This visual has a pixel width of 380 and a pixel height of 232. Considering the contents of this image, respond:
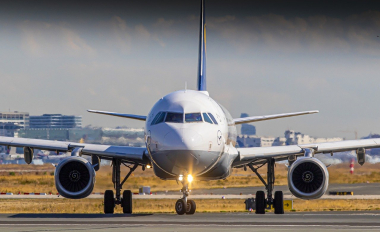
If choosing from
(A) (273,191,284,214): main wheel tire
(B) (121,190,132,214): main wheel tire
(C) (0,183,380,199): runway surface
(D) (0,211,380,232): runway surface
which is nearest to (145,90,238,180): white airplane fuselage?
(D) (0,211,380,232): runway surface

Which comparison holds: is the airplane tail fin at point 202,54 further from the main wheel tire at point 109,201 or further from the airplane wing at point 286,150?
the main wheel tire at point 109,201

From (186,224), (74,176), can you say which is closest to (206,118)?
(186,224)

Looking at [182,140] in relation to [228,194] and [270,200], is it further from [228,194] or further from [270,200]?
[228,194]

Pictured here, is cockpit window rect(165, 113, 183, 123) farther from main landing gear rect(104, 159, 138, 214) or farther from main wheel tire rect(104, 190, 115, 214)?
main wheel tire rect(104, 190, 115, 214)

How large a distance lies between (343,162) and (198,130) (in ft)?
167

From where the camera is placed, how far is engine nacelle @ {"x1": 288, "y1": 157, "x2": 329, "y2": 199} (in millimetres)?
28109

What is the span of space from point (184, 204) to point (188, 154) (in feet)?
12.1

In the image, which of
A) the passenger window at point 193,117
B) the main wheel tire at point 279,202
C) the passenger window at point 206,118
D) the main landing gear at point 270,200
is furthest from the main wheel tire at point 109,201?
the main wheel tire at point 279,202

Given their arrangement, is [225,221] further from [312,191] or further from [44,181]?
[44,181]

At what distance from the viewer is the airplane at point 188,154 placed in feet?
81.9

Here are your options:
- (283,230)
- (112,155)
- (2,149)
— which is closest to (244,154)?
(112,155)

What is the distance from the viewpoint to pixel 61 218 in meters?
26.0

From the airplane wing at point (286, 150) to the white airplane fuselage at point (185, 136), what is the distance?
2.57 metres

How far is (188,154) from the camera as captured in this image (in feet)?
80.3
